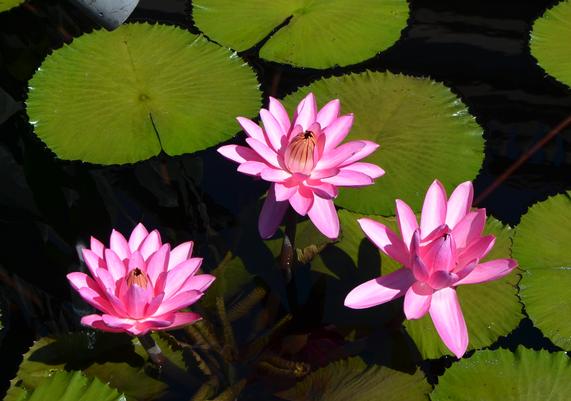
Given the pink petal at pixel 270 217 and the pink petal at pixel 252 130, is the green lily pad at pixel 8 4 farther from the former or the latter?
the pink petal at pixel 270 217

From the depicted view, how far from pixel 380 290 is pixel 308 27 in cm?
141

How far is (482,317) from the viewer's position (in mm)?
2037

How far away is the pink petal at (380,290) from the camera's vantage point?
1668 mm

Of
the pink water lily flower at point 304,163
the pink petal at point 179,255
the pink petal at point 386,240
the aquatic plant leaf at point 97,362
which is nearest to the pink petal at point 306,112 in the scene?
the pink water lily flower at point 304,163

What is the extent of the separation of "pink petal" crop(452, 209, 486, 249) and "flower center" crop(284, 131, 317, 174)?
385 millimetres

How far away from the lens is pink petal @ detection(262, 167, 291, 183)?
1.77 meters

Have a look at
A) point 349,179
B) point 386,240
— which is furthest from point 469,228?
point 349,179

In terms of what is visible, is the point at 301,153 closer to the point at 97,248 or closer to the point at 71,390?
the point at 97,248

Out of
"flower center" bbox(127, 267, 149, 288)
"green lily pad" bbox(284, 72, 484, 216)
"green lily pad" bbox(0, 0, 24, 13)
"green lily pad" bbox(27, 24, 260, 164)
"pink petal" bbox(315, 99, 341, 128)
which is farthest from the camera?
"green lily pad" bbox(0, 0, 24, 13)

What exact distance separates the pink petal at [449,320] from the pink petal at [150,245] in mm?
671

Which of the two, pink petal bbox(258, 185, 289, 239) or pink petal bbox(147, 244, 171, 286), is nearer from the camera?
pink petal bbox(147, 244, 171, 286)

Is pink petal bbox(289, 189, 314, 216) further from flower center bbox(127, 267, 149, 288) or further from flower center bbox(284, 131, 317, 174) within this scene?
flower center bbox(127, 267, 149, 288)

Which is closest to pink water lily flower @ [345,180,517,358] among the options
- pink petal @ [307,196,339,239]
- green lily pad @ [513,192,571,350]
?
pink petal @ [307,196,339,239]

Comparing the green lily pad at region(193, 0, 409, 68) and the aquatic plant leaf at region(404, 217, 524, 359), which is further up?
the green lily pad at region(193, 0, 409, 68)
